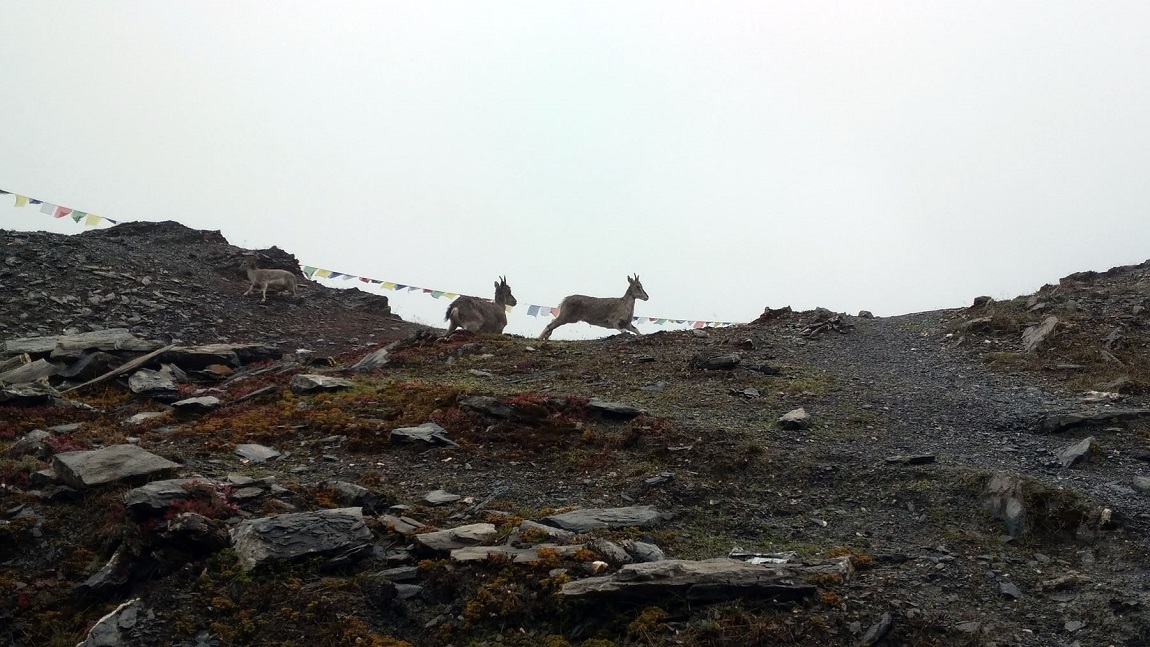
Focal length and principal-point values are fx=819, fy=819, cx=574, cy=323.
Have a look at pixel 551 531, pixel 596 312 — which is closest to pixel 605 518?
pixel 551 531

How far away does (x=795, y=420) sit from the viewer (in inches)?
510

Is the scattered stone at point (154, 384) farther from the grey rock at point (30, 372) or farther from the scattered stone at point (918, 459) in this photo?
the scattered stone at point (918, 459)

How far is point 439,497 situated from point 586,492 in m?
1.85

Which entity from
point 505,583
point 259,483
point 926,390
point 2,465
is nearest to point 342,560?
point 505,583

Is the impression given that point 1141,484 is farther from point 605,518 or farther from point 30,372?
point 30,372

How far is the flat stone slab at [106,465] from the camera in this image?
30.4 ft

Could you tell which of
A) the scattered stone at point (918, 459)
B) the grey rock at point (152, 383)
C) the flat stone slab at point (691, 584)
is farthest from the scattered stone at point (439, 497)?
the grey rock at point (152, 383)

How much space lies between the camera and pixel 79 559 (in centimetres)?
805

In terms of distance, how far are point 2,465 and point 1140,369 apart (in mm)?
18421

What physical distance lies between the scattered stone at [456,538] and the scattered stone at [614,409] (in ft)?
15.8

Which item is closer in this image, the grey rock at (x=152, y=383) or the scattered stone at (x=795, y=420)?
the scattered stone at (x=795, y=420)

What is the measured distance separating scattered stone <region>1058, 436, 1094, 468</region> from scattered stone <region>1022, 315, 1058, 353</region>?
6.55 meters

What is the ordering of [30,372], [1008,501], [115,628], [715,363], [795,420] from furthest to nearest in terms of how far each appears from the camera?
[715,363]
[30,372]
[795,420]
[1008,501]
[115,628]

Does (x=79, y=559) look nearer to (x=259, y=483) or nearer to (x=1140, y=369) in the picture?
(x=259, y=483)
